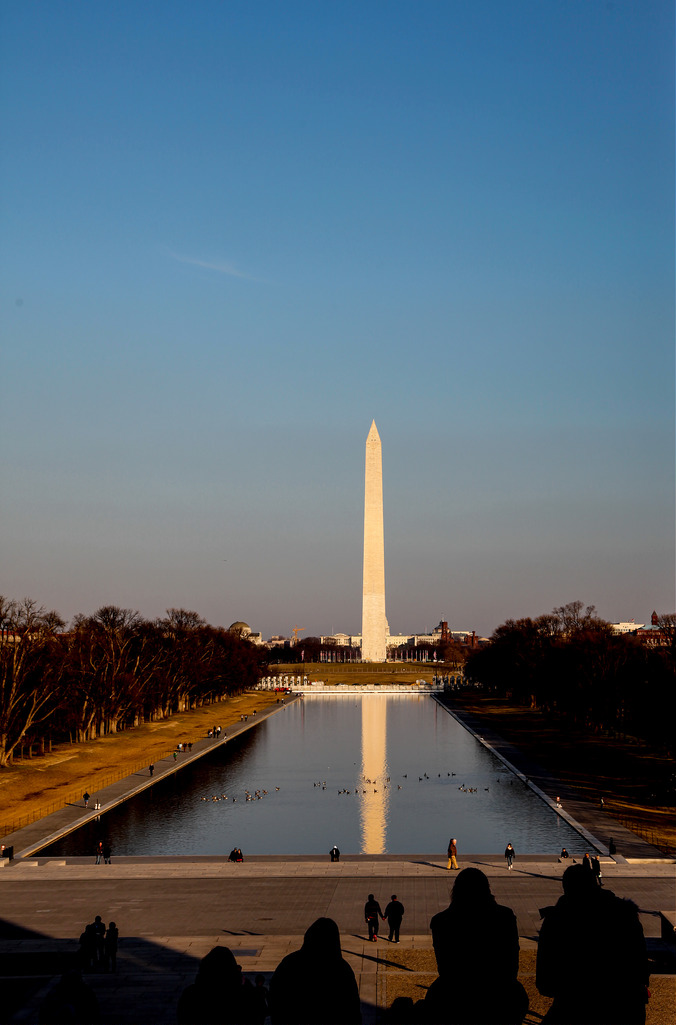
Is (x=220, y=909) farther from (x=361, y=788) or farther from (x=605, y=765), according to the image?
(x=605, y=765)

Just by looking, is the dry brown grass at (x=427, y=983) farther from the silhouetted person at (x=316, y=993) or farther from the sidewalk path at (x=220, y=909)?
the silhouetted person at (x=316, y=993)

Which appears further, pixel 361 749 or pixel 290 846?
pixel 361 749

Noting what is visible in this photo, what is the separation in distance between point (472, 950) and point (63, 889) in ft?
91.0

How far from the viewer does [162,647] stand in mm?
96750

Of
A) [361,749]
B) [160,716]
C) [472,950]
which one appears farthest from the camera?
[160,716]

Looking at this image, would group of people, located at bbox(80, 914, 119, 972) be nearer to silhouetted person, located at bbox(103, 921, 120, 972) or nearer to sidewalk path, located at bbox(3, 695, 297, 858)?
silhouetted person, located at bbox(103, 921, 120, 972)

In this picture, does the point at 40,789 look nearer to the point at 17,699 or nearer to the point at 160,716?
the point at 17,699

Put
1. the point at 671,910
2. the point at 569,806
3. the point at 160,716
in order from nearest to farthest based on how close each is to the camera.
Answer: the point at 671,910
the point at 569,806
the point at 160,716

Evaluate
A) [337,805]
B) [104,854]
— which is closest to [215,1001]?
[104,854]

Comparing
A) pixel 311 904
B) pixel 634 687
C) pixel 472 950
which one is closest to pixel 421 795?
pixel 634 687

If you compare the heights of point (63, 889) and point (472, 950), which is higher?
point (472, 950)

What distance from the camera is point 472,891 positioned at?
6219 mm

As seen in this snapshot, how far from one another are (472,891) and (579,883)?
706 millimetres

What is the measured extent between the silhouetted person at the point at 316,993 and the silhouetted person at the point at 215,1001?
0.43 metres
